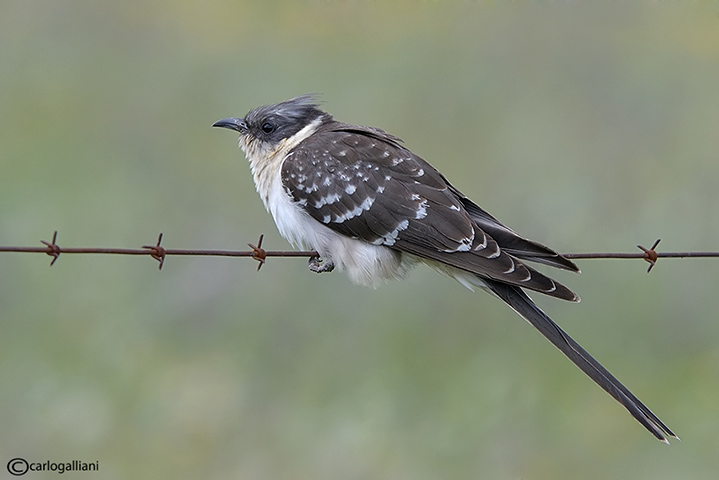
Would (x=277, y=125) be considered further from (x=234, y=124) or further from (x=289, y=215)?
(x=289, y=215)

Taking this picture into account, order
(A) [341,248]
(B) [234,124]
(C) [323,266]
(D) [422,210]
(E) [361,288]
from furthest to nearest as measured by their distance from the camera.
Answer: (E) [361,288] < (B) [234,124] < (C) [323,266] < (A) [341,248] < (D) [422,210]

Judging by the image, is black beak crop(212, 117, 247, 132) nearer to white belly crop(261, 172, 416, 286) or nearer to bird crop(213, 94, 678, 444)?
bird crop(213, 94, 678, 444)

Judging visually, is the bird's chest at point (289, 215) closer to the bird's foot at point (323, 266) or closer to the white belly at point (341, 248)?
the white belly at point (341, 248)

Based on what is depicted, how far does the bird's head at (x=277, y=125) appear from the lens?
6.09 meters

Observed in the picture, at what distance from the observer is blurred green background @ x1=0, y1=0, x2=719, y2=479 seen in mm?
7023

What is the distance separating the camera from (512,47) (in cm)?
1015

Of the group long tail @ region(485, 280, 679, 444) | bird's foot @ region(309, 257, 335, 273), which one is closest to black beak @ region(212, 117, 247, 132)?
bird's foot @ region(309, 257, 335, 273)

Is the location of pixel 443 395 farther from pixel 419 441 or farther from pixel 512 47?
pixel 512 47

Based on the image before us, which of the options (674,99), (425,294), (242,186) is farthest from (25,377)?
(674,99)

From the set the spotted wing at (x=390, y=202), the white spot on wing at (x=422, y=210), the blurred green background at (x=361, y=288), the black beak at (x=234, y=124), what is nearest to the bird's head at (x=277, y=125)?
the black beak at (x=234, y=124)

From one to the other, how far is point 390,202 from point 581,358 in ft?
4.39

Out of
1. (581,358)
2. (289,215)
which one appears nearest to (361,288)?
(289,215)

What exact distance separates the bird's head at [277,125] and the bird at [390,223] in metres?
0.27

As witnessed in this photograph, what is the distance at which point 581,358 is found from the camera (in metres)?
4.75
